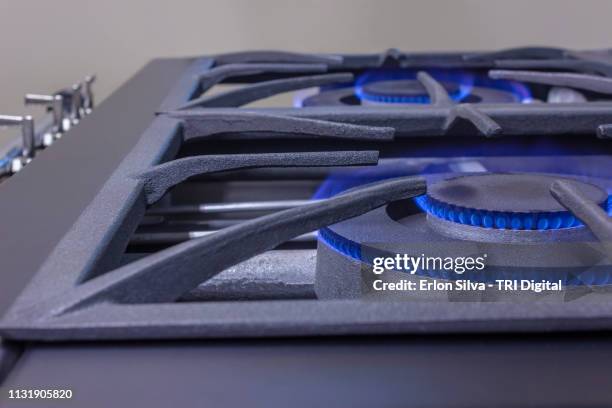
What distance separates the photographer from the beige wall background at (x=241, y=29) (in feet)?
4.21

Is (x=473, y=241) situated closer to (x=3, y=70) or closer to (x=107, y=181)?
(x=107, y=181)

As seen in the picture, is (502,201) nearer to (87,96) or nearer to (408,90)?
(408,90)

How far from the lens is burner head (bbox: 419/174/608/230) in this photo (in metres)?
0.46

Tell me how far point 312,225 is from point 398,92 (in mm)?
476

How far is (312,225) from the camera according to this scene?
409mm

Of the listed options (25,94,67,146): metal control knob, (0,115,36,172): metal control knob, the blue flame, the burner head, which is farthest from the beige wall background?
the burner head

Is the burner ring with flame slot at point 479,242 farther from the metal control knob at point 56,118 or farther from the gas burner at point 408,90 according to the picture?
the metal control knob at point 56,118

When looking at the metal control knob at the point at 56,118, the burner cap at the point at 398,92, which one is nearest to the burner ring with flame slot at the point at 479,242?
the burner cap at the point at 398,92

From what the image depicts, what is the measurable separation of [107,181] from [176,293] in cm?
16

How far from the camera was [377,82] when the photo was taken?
37.8 inches

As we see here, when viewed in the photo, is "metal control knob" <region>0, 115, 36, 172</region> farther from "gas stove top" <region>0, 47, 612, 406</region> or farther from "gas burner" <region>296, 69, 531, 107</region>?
"gas burner" <region>296, 69, 531, 107</region>

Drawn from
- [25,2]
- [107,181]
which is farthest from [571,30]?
[107,181]

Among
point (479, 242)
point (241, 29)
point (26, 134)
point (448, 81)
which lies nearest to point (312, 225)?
point (479, 242)

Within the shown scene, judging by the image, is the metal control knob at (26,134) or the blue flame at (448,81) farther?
the blue flame at (448,81)
